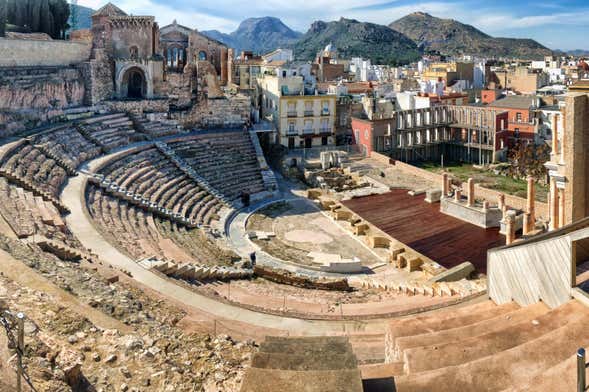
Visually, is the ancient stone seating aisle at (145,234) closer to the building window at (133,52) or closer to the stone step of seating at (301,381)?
the stone step of seating at (301,381)

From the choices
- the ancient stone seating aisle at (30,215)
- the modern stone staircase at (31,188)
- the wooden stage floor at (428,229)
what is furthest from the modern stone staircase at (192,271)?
the wooden stage floor at (428,229)

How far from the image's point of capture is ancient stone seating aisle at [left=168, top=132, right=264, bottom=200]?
37125 mm

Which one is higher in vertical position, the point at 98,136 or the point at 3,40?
the point at 3,40

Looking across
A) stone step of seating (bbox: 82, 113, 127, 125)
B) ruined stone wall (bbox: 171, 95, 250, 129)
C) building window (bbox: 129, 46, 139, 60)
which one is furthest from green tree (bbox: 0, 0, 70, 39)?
ruined stone wall (bbox: 171, 95, 250, 129)

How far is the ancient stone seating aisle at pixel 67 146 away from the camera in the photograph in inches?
1185

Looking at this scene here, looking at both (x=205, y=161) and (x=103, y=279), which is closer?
(x=103, y=279)

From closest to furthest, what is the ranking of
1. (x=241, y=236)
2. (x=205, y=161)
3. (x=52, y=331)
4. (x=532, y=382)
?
(x=532, y=382), (x=52, y=331), (x=241, y=236), (x=205, y=161)

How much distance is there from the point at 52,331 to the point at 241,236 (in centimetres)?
1931

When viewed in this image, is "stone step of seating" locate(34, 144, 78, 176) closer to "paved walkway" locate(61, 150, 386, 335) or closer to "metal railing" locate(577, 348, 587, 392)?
"paved walkway" locate(61, 150, 386, 335)

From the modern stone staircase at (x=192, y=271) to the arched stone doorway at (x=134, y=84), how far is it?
95.7 feet

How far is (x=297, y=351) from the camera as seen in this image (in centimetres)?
913

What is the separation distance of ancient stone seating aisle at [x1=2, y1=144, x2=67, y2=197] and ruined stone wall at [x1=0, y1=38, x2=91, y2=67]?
1045 centimetres

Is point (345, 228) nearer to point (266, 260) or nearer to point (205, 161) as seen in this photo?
point (266, 260)

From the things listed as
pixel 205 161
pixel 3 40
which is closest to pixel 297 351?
pixel 205 161
